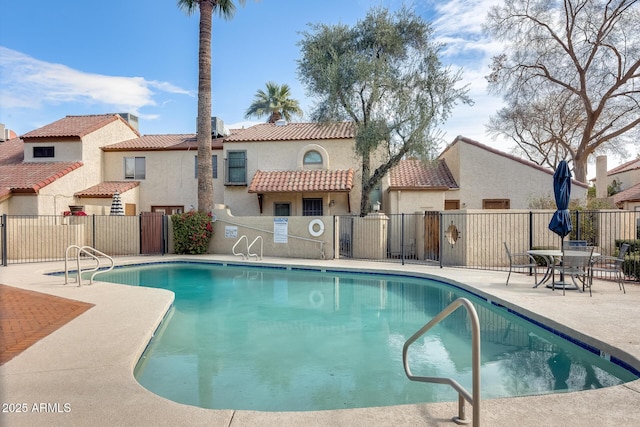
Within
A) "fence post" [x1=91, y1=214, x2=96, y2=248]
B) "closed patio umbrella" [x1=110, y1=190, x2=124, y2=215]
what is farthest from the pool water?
"closed patio umbrella" [x1=110, y1=190, x2=124, y2=215]

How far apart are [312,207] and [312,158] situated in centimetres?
282

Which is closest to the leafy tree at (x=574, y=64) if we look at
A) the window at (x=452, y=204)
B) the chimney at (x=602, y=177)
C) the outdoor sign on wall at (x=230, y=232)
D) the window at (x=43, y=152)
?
the chimney at (x=602, y=177)

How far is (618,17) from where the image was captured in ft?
71.9

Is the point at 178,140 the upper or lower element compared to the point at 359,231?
upper

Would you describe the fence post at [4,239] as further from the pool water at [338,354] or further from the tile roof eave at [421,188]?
the tile roof eave at [421,188]

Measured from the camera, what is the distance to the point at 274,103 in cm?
3531

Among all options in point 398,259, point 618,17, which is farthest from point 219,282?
point 618,17

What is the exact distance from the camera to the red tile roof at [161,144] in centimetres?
2316

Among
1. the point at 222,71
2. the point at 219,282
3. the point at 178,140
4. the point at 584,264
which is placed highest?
the point at 222,71

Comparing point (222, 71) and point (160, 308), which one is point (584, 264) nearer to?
point (160, 308)

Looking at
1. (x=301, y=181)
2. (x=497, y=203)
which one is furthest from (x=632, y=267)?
(x=301, y=181)

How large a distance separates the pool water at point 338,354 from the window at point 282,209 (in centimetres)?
1104

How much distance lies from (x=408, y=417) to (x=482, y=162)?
18.3m

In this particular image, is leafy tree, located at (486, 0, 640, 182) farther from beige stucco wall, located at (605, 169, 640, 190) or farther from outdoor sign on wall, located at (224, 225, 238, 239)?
outdoor sign on wall, located at (224, 225, 238, 239)
